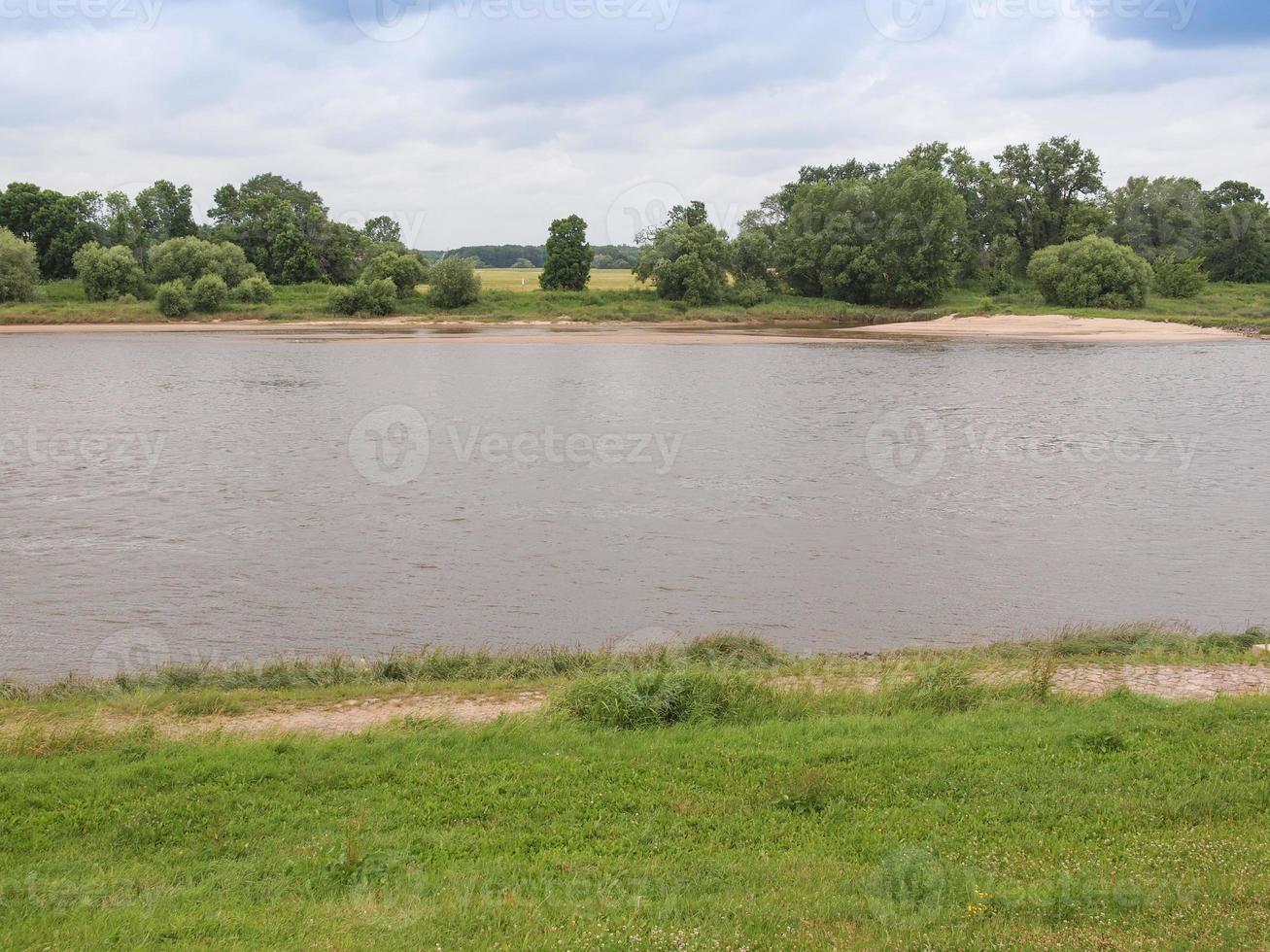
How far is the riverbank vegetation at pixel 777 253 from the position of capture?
297 feet

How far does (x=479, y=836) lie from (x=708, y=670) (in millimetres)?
5203

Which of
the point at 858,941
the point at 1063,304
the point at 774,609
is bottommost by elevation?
the point at 774,609

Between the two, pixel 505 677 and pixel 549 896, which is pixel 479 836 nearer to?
pixel 549 896

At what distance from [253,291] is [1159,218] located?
89.0 m

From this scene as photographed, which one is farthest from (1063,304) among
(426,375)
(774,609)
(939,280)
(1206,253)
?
(774,609)

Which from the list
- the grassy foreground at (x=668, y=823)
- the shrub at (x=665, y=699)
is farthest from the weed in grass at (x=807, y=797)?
the shrub at (x=665, y=699)

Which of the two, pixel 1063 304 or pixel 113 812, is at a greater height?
pixel 1063 304

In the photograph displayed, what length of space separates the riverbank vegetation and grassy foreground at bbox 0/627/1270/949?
81.7 meters

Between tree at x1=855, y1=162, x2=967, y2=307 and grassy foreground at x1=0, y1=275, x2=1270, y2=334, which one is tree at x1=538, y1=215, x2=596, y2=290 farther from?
tree at x1=855, y1=162, x2=967, y2=307

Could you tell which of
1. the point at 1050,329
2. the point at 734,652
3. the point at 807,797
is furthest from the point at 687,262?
the point at 807,797

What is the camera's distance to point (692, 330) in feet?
290

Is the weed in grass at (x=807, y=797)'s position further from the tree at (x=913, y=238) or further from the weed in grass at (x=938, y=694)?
the tree at (x=913, y=238)

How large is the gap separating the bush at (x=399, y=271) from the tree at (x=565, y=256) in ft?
38.2

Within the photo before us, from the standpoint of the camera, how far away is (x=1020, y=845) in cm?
770
